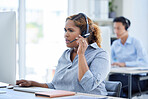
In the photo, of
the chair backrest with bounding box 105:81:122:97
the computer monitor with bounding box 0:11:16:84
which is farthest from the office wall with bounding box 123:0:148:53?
the computer monitor with bounding box 0:11:16:84

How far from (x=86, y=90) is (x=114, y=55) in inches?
88.1

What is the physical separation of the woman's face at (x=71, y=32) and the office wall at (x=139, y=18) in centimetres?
315

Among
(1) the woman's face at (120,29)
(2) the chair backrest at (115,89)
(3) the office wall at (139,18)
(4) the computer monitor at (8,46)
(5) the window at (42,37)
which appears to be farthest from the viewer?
(5) the window at (42,37)

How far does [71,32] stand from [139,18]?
3223 millimetres

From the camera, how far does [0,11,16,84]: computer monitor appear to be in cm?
154

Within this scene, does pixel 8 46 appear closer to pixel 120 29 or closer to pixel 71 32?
pixel 71 32

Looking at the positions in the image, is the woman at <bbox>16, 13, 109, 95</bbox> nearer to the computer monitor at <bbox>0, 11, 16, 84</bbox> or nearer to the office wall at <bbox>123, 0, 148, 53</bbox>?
the computer monitor at <bbox>0, 11, 16, 84</bbox>

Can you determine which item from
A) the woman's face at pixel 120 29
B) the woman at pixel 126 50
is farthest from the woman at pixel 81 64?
the woman's face at pixel 120 29

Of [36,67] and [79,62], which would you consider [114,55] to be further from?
[36,67]

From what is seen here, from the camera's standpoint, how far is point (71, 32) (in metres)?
2.02

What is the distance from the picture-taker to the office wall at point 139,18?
16.3ft

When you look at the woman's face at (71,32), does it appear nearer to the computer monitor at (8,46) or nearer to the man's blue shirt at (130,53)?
the computer monitor at (8,46)

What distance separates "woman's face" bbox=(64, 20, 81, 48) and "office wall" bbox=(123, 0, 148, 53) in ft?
10.3

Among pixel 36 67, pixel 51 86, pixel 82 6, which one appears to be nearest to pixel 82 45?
pixel 51 86
